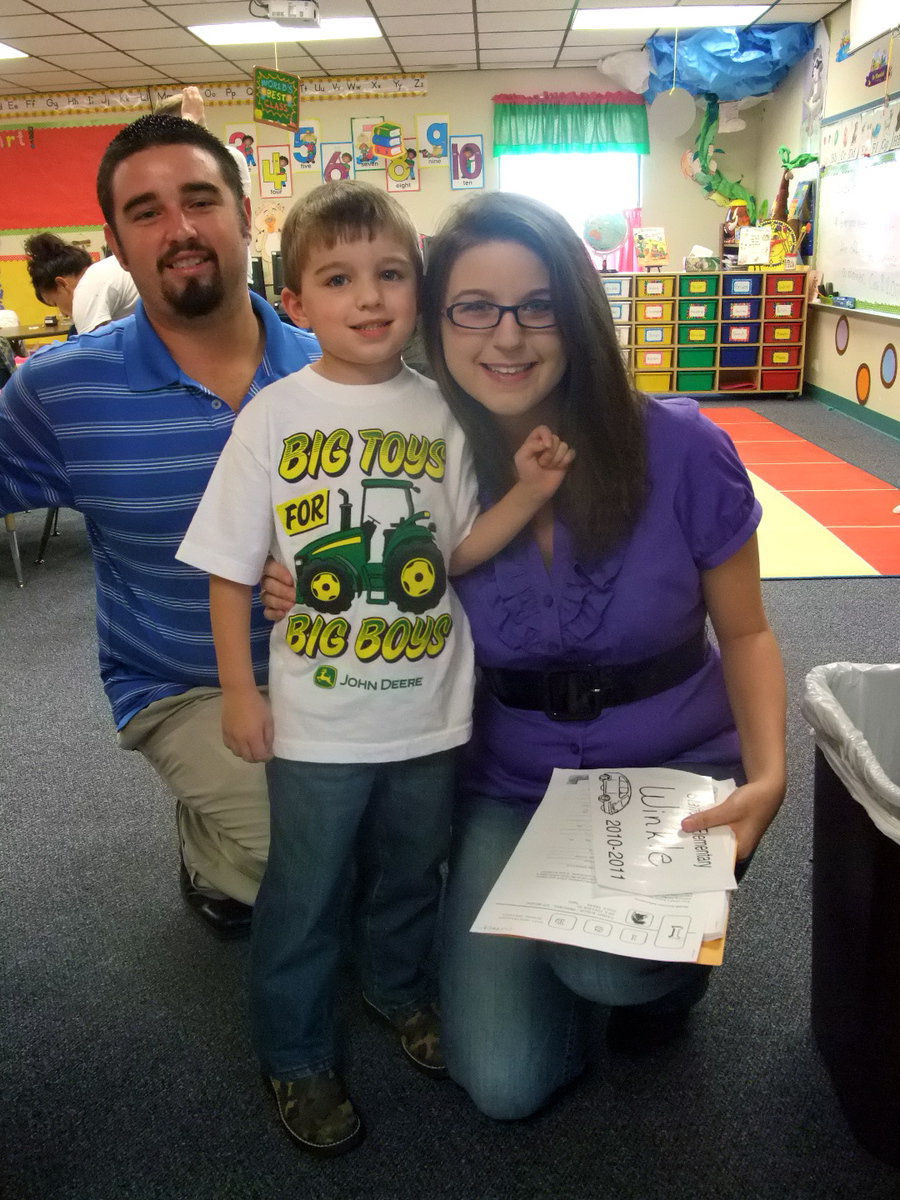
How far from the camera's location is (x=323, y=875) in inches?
43.8

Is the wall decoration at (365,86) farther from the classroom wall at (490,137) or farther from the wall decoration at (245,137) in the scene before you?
the wall decoration at (245,137)

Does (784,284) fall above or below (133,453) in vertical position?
above

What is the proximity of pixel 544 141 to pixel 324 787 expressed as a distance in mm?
7350

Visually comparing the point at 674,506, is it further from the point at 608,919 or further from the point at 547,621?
the point at 608,919

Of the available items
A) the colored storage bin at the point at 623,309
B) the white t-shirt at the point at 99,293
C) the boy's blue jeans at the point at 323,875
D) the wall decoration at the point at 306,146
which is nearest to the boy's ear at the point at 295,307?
the boy's blue jeans at the point at 323,875

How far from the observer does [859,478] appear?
4.42 m

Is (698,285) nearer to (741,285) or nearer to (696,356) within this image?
(741,285)

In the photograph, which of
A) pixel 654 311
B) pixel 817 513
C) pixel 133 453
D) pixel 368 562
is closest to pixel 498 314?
pixel 368 562

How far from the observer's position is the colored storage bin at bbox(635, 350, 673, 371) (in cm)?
674

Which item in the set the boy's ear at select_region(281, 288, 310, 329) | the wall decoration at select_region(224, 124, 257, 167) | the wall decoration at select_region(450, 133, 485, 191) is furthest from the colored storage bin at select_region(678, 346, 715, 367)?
the boy's ear at select_region(281, 288, 310, 329)

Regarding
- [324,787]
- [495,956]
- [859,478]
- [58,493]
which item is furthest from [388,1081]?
[859,478]

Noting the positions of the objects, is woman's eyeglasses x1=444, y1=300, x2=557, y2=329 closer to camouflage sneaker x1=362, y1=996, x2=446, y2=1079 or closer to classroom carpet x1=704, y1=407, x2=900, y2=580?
camouflage sneaker x1=362, y1=996, x2=446, y2=1079

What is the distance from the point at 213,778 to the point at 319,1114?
0.52 metres

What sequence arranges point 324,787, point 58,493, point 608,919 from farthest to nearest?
point 58,493 < point 324,787 < point 608,919
